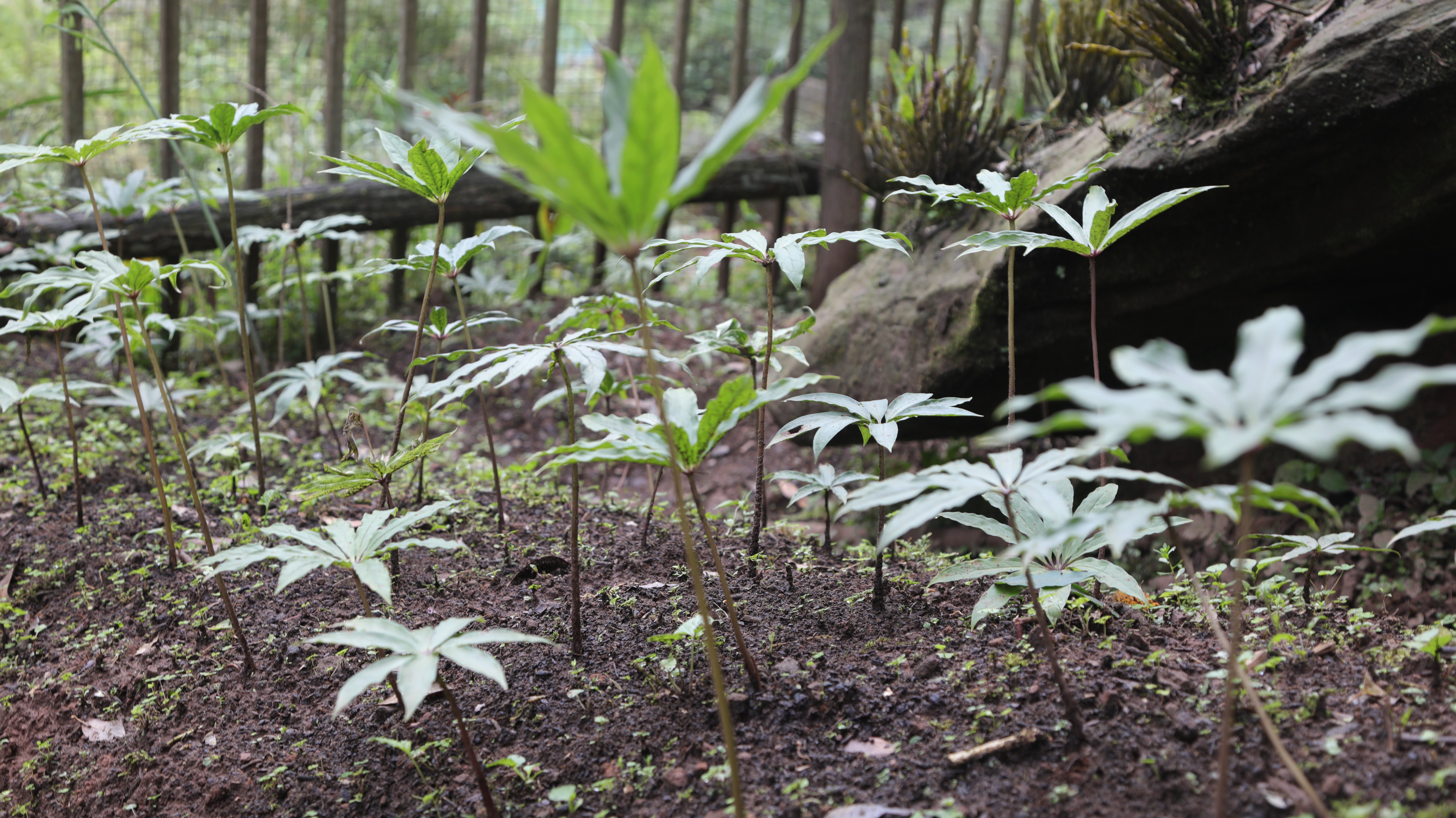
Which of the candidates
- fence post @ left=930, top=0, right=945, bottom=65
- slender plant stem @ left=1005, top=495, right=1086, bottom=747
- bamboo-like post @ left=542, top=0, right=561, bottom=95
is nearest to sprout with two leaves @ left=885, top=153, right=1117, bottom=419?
slender plant stem @ left=1005, top=495, right=1086, bottom=747

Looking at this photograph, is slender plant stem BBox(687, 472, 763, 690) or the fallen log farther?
the fallen log

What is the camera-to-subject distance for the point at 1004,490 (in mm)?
1428

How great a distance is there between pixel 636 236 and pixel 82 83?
468cm

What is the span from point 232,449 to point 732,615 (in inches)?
96.0

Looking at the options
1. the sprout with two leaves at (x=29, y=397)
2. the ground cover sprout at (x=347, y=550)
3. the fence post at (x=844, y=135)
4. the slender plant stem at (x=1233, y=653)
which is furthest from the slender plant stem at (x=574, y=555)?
the fence post at (x=844, y=135)

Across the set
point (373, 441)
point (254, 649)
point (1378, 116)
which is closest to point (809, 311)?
point (254, 649)

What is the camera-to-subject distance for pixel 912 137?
13.6 feet

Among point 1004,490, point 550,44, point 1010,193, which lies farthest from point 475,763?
point 550,44

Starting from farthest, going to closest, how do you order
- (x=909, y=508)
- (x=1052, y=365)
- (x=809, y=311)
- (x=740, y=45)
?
(x=740, y=45) < (x=1052, y=365) < (x=809, y=311) < (x=909, y=508)

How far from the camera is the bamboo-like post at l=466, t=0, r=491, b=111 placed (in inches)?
208

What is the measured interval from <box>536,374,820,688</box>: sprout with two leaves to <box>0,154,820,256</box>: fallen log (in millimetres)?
2762

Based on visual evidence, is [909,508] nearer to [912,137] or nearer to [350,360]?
[912,137]

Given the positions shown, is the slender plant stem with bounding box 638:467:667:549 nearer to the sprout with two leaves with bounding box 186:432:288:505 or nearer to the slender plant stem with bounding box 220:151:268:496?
the slender plant stem with bounding box 220:151:268:496

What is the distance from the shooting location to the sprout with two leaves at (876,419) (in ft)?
6.17
